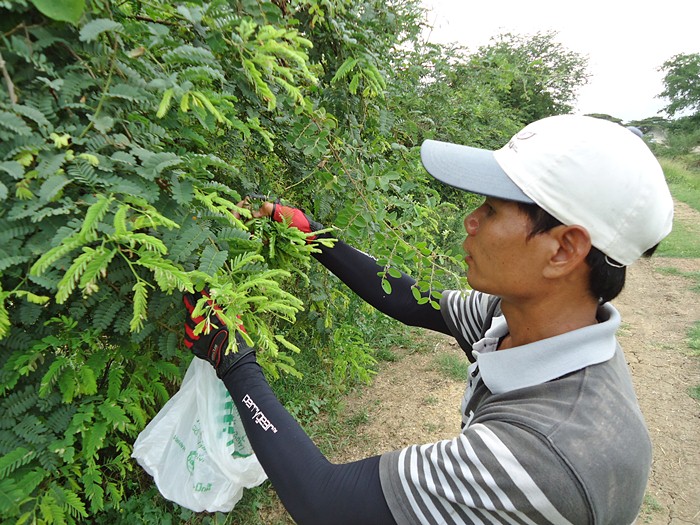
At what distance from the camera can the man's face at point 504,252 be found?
1218 mm

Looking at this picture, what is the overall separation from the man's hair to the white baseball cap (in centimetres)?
3

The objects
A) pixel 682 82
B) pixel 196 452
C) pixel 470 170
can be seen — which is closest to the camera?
pixel 470 170

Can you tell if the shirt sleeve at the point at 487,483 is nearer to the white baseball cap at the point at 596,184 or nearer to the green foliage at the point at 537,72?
the white baseball cap at the point at 596,184

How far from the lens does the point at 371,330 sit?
462cm

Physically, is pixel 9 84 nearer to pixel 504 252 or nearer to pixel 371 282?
pixel 504 252

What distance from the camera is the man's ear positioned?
1152 millimetres

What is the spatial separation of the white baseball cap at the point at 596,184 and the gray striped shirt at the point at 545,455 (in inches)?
10.2

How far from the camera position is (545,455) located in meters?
0.99

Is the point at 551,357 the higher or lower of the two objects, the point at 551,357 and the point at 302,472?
the higher

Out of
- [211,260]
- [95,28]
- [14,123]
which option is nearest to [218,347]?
[211,260]

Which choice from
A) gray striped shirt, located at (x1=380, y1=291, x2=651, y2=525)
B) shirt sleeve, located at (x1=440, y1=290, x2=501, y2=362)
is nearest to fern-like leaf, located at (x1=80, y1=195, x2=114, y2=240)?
gray striped shirt, located at (x1=380, y1=291, x2=651, y2=525)

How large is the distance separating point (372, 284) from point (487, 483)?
110 centimetres

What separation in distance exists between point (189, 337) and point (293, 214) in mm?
687

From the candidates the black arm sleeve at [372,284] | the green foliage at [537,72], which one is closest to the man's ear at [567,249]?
the black arm sleeve at [372,284]
